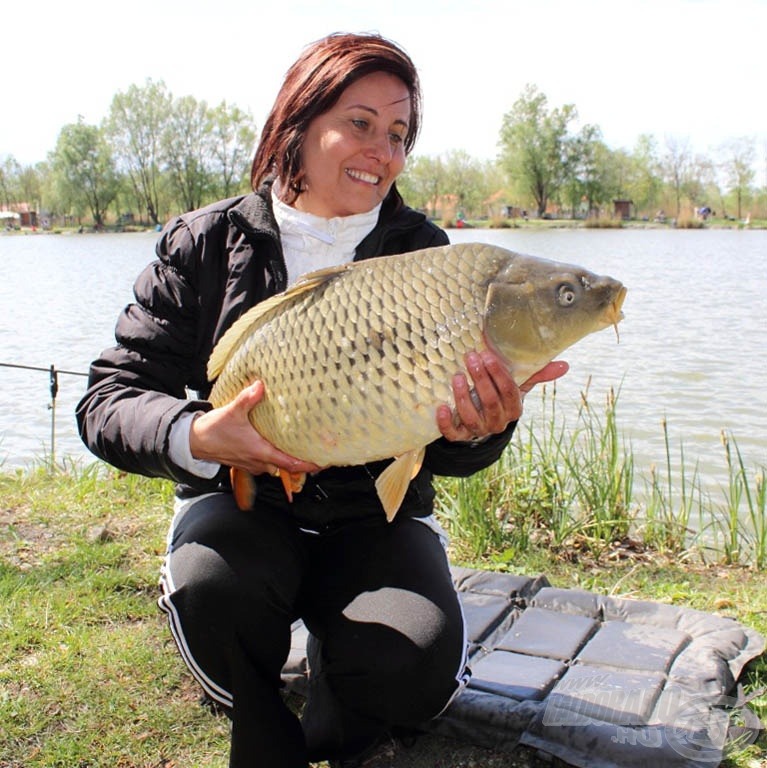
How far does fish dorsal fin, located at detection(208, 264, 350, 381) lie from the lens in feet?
4.56

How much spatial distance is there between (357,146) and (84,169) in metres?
48.7

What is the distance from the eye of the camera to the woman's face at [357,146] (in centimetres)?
165

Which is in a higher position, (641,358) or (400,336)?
(400,336)

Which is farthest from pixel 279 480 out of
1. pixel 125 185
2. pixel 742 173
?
pixel 742 173

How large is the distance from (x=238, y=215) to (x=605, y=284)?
72 centimetres

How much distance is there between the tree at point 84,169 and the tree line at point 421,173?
0.18 feet

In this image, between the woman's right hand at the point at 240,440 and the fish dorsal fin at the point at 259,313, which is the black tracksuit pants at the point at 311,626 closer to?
the woman's right hand at the point at 240,440

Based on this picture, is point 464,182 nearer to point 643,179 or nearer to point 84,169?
point 643,179

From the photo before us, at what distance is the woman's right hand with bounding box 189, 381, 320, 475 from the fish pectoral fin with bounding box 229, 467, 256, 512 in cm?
5

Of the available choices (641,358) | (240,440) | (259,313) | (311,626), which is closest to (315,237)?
(259,313)

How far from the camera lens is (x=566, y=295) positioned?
1.33 m

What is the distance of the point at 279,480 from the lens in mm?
1591

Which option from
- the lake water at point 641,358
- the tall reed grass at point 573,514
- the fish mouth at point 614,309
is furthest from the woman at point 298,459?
the lake water at point 641,358

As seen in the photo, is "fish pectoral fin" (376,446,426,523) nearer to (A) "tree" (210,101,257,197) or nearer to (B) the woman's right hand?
(B) the woman's right hand
